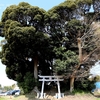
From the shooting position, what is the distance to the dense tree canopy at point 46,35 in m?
13.3

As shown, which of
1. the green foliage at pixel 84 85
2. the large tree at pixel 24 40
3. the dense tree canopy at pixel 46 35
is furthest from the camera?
the green foliage at pixel 84 85

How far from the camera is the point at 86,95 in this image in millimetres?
14055

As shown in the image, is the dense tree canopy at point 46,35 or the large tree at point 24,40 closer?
the large tree at point 24,40

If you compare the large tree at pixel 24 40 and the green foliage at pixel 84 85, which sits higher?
→ the large tree at pixel 24 40

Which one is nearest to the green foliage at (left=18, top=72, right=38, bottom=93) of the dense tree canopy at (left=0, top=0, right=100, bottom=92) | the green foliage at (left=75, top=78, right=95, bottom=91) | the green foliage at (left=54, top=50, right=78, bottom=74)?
the dense tree canopy at (left=0, top=0, right=100, bottom=92)

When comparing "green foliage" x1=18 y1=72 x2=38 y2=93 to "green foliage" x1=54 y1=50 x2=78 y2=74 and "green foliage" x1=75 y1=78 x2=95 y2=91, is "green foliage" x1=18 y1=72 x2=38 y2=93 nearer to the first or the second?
"green foliage" x1=54 y1=50 x2=78 y2=74

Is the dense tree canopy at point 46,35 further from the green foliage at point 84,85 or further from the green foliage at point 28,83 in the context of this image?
the green foliage at point 84,85

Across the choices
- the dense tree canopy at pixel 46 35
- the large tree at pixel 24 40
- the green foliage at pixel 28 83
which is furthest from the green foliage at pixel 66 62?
the green foliage at pixel 28 83

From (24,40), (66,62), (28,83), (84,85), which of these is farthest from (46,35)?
(84,85)

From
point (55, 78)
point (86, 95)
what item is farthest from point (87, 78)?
point (55, 78)

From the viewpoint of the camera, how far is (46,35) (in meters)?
13.7

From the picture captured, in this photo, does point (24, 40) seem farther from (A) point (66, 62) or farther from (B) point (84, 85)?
(B) point (84, 85)

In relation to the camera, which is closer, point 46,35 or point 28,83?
point 46,35

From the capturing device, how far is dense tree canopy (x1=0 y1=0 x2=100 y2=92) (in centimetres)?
1328
